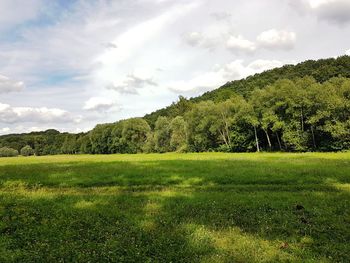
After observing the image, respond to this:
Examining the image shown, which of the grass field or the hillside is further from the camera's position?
the hillside

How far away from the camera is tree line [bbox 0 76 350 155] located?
83875 millimetres

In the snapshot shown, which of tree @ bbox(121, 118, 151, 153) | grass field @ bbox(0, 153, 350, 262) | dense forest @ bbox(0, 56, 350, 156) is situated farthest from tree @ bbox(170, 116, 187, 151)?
grass field @ bbox(0, 153, 350, 262)

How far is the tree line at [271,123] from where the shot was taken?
83.9 meters

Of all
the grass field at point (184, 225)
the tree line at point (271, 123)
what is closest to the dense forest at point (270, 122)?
the tree line at point (271, 123)

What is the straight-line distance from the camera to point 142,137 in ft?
552

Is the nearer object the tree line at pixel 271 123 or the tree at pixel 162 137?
the tree line at pixel 271 123

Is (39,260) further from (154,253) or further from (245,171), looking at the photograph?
(245,171)

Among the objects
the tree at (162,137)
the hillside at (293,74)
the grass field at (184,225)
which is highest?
the hillside at (293,74)

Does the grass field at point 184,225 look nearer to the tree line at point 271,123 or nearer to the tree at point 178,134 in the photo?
the tree line at point 271,123

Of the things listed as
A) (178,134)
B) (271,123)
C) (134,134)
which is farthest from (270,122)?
(134,134)

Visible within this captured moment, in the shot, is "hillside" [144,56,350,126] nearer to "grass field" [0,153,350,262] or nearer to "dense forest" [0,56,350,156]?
"dense forest" [0,56,350,156]

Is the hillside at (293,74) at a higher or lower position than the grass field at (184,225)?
higher

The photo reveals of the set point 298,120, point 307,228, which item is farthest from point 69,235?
point 298,120

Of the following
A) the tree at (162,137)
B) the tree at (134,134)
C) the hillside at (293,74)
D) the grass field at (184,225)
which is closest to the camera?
the grass field at (184,225)
